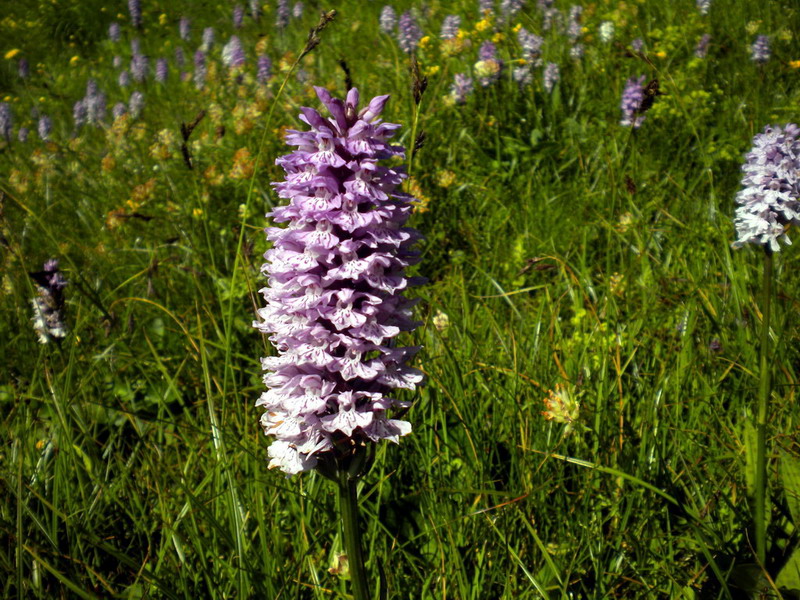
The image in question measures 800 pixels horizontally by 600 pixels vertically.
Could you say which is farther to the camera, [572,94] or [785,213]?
[572,94]

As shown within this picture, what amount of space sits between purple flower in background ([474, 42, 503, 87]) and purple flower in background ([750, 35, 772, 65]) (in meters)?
2.14

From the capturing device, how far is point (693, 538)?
1997 mm

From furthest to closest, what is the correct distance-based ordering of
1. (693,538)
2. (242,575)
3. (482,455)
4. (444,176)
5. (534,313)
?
(444,176)
(534,313)
(482,455)
(693,538)
(242,575)

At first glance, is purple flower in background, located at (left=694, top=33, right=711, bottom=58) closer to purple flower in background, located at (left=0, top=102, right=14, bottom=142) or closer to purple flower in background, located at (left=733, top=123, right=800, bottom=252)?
purple flower in background, located at (left=733, top=123, right=800, bottom=252)

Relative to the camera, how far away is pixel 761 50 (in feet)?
18.2

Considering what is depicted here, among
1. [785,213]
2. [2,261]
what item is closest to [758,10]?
[785,213]

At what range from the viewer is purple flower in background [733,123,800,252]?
6.55 feet

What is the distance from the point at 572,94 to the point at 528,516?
411 cm

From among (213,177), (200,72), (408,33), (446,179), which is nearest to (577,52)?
(408,33)

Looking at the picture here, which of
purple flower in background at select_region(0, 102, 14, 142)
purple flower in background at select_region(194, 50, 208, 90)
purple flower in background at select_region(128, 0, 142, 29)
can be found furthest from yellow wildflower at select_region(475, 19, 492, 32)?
purple flower in background at select_region(128, 0, 142, 29)

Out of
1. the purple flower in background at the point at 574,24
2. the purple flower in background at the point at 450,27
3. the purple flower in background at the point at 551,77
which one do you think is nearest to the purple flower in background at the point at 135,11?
the purple flower in background at the point at 450,27

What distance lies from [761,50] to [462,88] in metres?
2.52

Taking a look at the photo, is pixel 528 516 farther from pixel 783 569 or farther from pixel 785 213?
pixel 785 213

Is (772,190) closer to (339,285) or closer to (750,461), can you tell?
(750,461)
